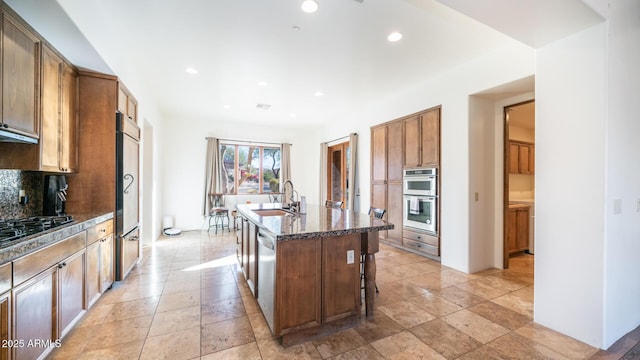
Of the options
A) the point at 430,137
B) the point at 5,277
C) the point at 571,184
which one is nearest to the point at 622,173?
the point at 571,184

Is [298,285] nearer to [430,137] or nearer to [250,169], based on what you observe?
[430,137]

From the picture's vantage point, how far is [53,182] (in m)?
2.64

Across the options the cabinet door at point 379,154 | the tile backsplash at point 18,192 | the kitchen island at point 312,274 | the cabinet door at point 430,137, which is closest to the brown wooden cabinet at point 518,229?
the cabinet door at point 430,137

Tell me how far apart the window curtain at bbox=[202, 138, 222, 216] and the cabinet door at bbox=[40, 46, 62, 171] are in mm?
4235

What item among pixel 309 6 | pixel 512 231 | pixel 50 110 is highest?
Answer: pixel 309 6

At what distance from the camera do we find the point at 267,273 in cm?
224

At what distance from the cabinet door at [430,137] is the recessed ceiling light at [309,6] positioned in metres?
2.54

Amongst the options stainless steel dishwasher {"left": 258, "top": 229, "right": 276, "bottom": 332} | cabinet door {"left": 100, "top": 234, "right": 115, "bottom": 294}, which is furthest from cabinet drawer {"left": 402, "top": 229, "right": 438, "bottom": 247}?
cabinet door {"left": 100, "top": 234, "right": 115, "bottom": 294}

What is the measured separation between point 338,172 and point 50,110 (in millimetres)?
5668

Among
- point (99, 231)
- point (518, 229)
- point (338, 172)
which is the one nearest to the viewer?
point (99, 231)

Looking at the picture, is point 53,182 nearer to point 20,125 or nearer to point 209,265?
point 20,125

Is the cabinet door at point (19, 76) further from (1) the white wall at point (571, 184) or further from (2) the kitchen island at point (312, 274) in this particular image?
(1) the white wall at point (571, 184)

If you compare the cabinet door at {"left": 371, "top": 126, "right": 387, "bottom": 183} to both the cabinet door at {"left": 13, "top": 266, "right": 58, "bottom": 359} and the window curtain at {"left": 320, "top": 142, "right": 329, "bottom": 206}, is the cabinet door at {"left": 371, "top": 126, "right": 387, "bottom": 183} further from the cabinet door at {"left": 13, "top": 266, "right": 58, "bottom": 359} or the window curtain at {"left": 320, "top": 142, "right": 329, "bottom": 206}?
the cabinet door at {"left": 13, "top": 266, "right": 58, "bottom": 359}

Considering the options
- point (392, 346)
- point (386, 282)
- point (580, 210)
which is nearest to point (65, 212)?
point (392, 346)
